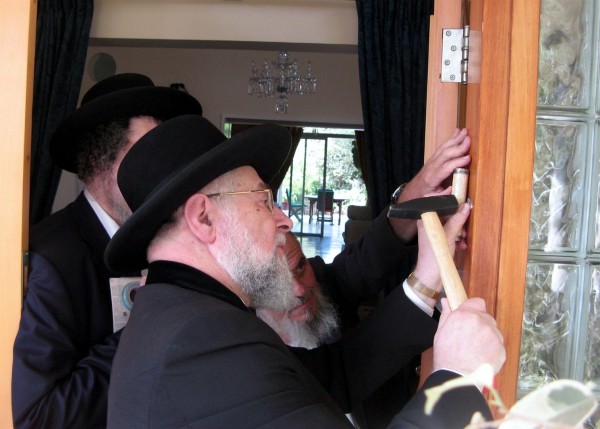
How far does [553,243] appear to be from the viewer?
1.08 metres

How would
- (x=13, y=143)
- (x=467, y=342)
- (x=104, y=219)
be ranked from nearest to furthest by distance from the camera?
(x=467, y=342)
(x=13, y=143)
(x=104, y=219)

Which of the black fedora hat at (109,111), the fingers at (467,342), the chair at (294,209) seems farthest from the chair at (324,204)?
the fingers at (467,342)

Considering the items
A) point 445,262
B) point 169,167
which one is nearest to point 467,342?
point 445,262

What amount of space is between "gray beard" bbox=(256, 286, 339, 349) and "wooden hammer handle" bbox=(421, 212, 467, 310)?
3.18ft

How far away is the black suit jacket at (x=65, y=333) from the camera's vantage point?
4.81 ft

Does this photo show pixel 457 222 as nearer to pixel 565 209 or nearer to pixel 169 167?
pixel 565 209

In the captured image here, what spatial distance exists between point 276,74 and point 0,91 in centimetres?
583

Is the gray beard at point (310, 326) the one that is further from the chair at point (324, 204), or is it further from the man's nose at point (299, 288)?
the chair at point (324, 204)

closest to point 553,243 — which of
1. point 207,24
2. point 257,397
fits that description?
point 257,397

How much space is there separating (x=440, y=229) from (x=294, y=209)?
11781 mm

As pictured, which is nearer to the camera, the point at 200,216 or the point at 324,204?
the point at 200,216

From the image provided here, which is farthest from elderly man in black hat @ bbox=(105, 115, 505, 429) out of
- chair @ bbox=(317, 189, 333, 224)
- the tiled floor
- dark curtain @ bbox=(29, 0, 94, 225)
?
chair @ bbox=(317, 189, 333, 224)

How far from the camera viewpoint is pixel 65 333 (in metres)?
1.53

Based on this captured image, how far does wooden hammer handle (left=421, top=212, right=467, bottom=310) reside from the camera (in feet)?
3.28
